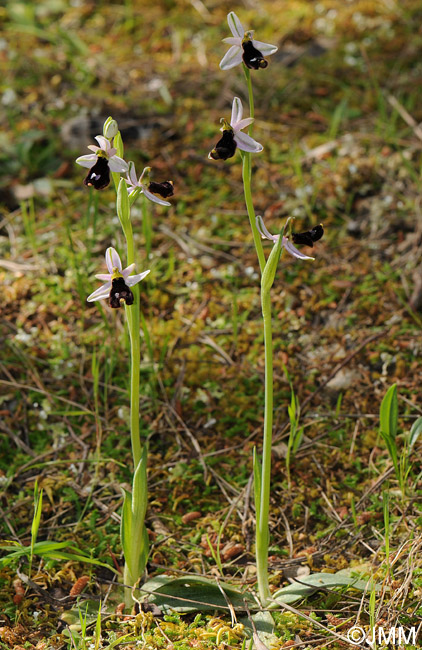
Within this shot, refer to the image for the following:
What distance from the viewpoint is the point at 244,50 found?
2088 millimetres

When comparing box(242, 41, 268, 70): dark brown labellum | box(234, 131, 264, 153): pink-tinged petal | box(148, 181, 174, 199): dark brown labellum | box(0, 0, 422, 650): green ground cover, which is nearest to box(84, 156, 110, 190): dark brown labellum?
box(148, 181, 174, 199): dark brown labellum

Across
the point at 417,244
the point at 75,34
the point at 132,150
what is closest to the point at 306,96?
the point at 132,150

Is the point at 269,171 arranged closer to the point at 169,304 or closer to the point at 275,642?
the point at 169,304

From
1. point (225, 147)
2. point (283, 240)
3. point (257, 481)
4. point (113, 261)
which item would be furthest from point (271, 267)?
point (257, 481)

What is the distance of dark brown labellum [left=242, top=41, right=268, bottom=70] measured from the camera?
2.07 m

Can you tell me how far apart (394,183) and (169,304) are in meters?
1.61

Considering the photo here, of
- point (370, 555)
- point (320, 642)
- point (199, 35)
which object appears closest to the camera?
point (320, 642)

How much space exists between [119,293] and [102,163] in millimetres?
412

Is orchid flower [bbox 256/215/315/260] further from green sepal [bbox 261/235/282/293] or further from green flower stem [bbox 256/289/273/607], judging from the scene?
green flower stem [bbox 256/289/273/607]

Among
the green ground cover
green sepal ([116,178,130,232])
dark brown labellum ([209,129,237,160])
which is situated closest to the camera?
dark brown labellum ([209,129,237,160])

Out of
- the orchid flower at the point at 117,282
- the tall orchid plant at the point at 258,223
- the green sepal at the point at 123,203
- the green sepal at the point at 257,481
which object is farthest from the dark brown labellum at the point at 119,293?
the green sepal at the point at 257,481

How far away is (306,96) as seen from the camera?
16.0 feet

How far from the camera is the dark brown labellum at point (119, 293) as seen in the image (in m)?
2.10

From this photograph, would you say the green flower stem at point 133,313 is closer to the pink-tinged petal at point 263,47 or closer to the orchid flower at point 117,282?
the orchid flower at point 117,282
